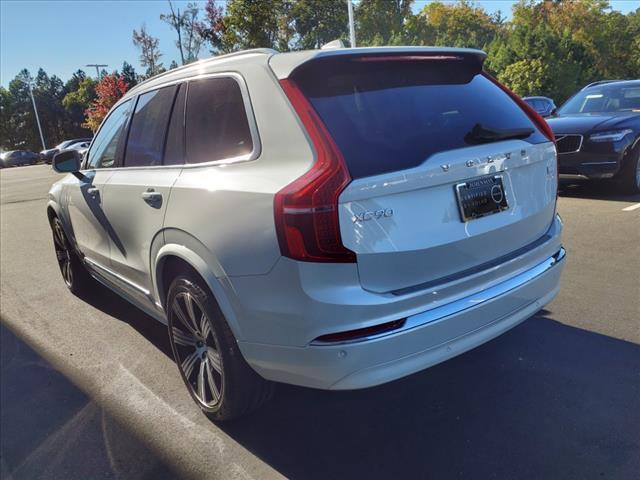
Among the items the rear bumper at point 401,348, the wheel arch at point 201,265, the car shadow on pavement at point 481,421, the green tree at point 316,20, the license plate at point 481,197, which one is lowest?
the car shadow on pavement at point 481,421

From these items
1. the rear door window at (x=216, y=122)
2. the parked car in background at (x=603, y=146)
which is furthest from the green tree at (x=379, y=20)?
the rear door window at (x=216, y=122)

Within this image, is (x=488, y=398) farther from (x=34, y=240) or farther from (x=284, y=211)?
(x=34, y=240)

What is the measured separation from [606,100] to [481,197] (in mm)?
7082

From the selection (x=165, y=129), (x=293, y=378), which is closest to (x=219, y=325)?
(x=293, y=378)

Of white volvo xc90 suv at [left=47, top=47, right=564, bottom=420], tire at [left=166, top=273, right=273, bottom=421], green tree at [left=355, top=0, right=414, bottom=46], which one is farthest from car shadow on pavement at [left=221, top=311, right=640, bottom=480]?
green tree at [left=355, top=0, right=414, bottom=46]

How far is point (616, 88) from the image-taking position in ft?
27.1

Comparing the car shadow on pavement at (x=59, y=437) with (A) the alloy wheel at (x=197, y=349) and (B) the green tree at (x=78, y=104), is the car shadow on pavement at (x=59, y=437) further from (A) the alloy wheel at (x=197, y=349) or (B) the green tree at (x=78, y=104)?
(B) the green tree at (x=78, y=104)

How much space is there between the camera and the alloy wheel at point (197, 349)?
2.67m

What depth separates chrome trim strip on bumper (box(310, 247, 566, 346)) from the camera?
2.10m

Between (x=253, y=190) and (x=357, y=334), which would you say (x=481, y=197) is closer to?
(x=357, y=334)

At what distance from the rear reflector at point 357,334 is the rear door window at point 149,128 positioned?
164 centimetres

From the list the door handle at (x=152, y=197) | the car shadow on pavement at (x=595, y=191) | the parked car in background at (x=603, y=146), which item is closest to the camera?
the door handle at (x=152, y=197)

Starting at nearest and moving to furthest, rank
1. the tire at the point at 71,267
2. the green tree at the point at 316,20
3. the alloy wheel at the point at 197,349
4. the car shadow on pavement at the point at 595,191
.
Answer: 1. the alloy wheel at the point at 197,349
2. the tire at the point at 71,267
3. the car shadow on pavement at the point at 595,191
4. the green tree at the point at 316,20

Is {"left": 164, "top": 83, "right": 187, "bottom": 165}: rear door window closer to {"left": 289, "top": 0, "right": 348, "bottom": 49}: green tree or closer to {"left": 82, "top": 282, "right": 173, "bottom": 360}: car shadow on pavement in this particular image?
{"left": 82, "top": 282, "right": 173, "bottom": 360}: car shadow on pavement
